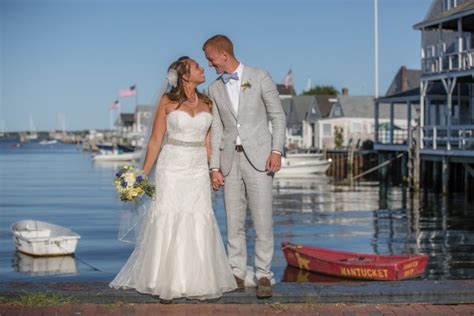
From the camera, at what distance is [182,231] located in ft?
23.3

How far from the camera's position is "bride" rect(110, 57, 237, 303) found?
7.03 m

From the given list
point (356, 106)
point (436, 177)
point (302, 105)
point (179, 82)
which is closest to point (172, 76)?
point (179, 82)

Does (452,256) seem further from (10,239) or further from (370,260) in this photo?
(10,239)

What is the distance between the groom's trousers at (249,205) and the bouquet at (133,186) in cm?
72

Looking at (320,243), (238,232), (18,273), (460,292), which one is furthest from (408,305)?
(320,243)

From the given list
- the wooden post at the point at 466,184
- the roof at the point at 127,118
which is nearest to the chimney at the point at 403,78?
the wooden post at the point at 466,184

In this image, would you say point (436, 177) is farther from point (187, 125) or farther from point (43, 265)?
point (187, 125)

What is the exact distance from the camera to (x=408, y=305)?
7031 millimetres

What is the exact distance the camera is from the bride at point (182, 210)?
703 centimetres

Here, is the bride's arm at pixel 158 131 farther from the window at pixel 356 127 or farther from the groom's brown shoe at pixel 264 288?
the window at pixel 356 127

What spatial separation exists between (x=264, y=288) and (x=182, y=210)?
3.27 feet

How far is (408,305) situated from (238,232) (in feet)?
5.37

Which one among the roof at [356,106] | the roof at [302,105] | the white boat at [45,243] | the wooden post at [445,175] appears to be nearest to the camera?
the white boat at [45,243]

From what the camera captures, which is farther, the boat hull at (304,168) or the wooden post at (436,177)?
the boat hull at (304,168)
